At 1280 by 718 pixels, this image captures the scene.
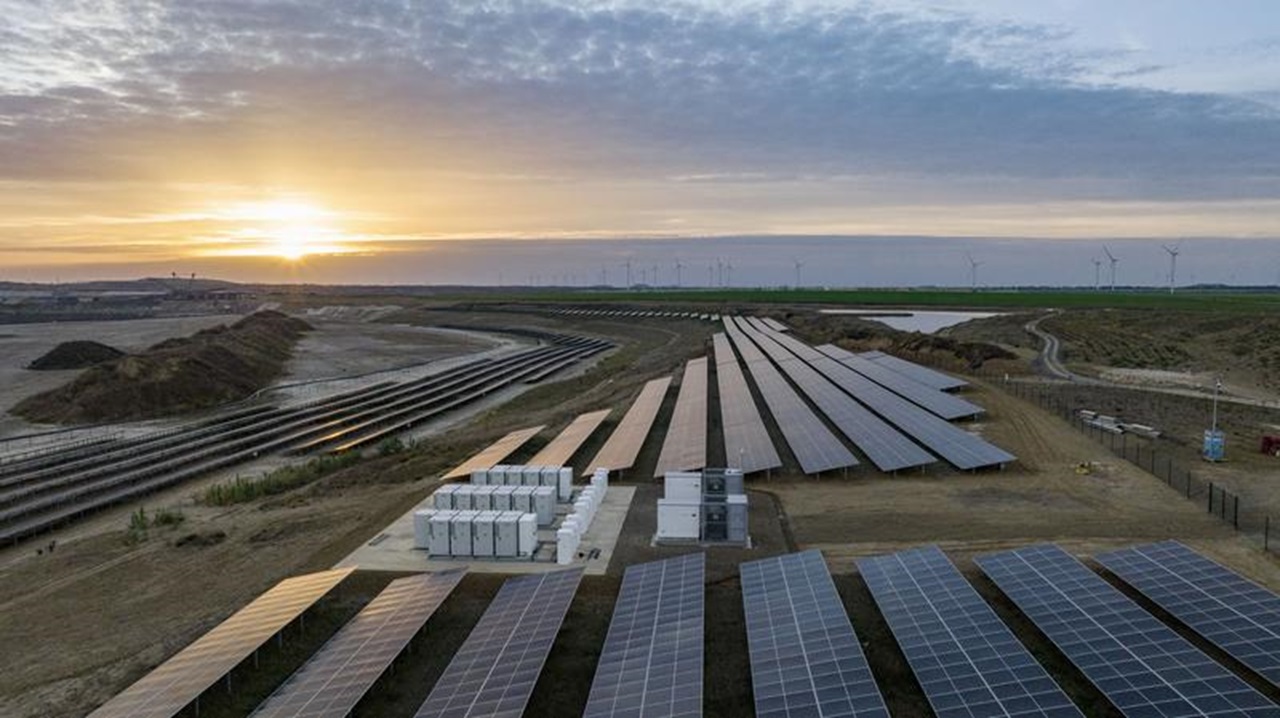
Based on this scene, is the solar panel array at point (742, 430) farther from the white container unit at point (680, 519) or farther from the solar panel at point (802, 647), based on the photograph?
the solar panel at point (802, 647)

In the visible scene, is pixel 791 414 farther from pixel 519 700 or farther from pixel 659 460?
pixel 519 700

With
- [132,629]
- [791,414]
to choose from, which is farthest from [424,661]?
[791,414]

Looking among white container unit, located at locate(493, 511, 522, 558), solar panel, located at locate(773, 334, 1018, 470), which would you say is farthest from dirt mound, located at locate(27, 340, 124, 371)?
white container unit, located at locate(493, 511, 522, 558)

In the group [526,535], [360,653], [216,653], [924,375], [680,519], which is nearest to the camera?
[360,653]

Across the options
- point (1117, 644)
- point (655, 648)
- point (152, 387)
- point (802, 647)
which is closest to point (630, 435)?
point (655, 648)

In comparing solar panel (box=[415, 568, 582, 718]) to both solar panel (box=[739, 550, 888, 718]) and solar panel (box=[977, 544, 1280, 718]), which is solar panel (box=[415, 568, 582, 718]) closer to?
solar panel (box=[739, 550, 888, 718])

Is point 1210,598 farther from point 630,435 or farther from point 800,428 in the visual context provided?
point 630,435

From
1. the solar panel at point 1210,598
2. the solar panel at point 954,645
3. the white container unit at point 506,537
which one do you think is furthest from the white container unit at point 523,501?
the solar panel at point 1210,598
